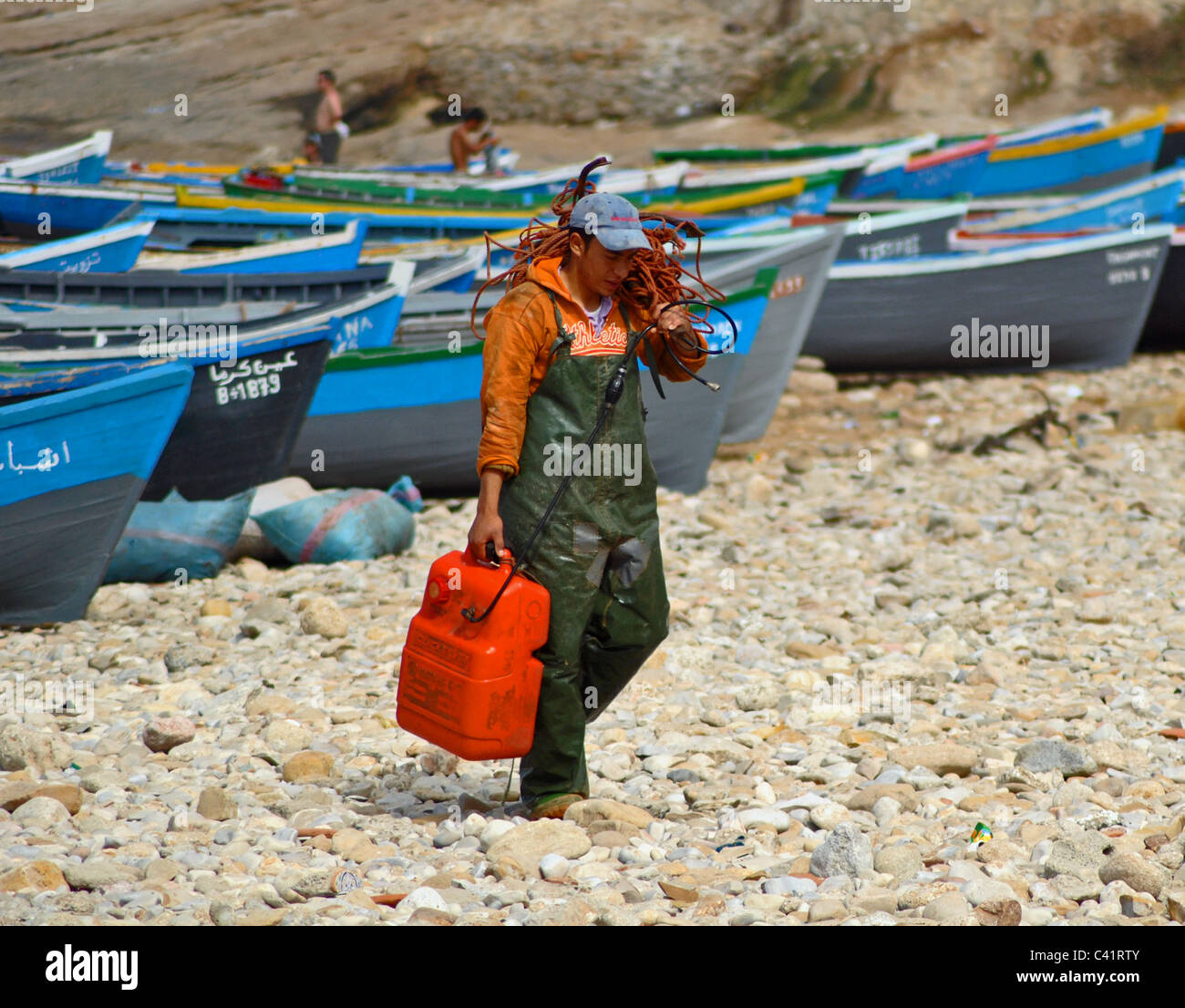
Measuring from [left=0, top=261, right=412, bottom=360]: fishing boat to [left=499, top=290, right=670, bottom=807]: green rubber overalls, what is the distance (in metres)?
4.69

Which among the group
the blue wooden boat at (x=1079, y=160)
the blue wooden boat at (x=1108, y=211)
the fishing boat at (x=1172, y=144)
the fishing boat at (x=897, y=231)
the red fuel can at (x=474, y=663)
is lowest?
the red fuel can at (x=474, y=663)

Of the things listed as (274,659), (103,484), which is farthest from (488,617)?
(103,484)

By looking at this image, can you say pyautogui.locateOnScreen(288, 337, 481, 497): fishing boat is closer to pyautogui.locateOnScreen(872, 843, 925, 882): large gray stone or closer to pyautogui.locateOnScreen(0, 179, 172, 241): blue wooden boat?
pyautogui.locateOnScreen(0, 179, 172, 241): blue wooden boat

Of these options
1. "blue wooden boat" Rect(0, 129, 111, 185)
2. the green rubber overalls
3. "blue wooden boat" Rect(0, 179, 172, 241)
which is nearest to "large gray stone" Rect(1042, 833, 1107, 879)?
the green rubber overalls

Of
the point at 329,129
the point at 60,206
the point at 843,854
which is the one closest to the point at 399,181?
the point at 60,206

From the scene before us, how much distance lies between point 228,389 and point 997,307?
9.11m

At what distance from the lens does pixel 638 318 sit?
163 inches

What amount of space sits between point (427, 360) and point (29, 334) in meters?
2.43

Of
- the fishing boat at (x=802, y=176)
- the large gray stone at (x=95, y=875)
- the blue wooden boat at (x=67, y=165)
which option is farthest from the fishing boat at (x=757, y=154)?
the large gray stone at (x=95, y=875)

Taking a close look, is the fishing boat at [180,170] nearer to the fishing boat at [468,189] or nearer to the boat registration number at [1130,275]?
the fishing boat at [468,189]

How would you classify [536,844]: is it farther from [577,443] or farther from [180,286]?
[180,286]

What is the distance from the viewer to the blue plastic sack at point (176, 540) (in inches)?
296

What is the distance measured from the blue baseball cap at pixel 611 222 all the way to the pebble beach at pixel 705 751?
165 cm
